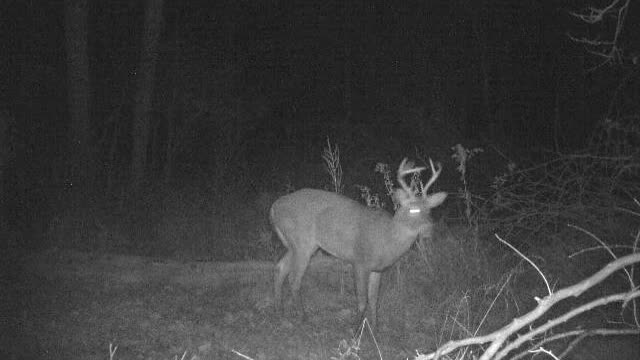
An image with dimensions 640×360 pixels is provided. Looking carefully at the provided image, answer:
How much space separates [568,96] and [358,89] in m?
11.7

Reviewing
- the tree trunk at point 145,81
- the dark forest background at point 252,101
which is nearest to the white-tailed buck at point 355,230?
the dark forest background at point 252,101

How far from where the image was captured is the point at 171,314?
8492 millimetres

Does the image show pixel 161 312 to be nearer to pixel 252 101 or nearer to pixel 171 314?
pixel 171 314

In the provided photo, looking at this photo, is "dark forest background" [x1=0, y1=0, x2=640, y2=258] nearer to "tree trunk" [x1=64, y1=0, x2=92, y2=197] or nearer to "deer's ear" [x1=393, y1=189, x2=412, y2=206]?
"tree trunk" [x1=64, y1=0, x2=92, y2=197]

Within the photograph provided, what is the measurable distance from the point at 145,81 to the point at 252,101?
9404 millimetres

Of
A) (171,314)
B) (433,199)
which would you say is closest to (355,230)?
(433,199)

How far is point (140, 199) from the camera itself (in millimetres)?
15609

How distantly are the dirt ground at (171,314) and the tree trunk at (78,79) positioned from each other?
4.40m

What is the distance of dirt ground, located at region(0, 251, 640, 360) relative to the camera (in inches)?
286

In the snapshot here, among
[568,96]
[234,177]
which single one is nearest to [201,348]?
[234,177]

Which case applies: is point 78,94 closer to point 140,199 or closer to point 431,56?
point 140,199

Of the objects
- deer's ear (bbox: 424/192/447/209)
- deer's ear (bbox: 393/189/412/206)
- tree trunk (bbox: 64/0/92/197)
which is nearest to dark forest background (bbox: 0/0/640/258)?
tree trunk (bbox: 64/0/92/197)

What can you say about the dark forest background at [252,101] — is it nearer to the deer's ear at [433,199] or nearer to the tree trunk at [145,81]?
the tree trunk at [145,81]

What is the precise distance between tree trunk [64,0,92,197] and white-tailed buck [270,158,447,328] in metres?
7.06
